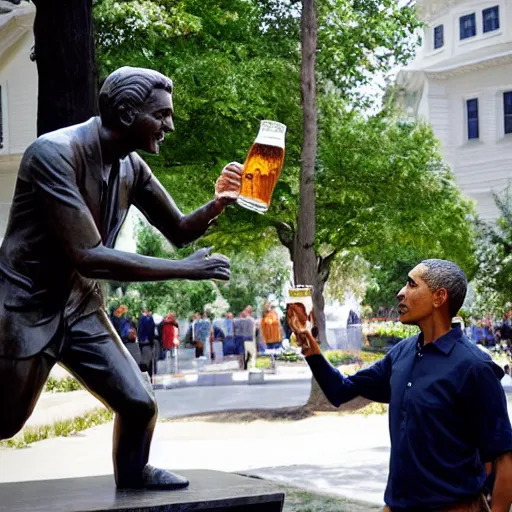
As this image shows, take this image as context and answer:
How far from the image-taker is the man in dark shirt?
153 inches

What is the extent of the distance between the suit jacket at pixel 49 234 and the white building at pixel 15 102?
86.2ft

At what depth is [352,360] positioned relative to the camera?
25.6 m

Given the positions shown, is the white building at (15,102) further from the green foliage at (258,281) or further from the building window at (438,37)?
the green foliage at (258,281)

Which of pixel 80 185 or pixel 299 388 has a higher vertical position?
pixel 80 185

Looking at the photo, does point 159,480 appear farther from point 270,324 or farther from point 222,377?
point 222,377

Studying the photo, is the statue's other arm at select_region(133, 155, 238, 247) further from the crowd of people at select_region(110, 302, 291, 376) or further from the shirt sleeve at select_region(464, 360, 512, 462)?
the crowd of people at select_region(110, 302, 291, 376)

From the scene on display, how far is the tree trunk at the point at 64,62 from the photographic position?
42.0ft

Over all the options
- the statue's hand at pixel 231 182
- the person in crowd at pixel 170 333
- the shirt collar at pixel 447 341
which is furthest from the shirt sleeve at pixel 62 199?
the person in crowd at pixel 170 333

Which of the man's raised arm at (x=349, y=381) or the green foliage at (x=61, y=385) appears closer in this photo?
the man's raised arm at (x=349, y=381)

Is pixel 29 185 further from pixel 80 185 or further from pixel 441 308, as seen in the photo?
pixel 441 308

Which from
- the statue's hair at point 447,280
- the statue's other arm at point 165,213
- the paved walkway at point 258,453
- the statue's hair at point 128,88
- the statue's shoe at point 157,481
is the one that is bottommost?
the paved walkway at point 258,453

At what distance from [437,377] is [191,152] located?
21.5m

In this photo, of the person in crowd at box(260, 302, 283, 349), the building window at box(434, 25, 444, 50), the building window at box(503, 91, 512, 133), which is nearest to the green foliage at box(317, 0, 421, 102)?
the person in crowd at box(260, 302, 283, 349)

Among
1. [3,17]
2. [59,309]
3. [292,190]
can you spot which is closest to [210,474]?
[59,309]
